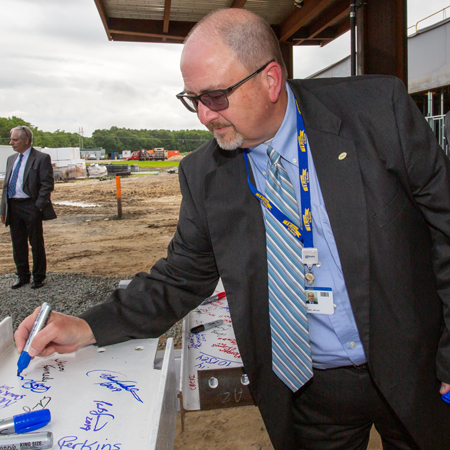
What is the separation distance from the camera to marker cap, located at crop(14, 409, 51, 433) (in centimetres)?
97

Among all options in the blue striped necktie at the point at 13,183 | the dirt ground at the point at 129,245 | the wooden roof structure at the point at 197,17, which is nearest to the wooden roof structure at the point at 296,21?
the wooden roof structure at the point at 197,17

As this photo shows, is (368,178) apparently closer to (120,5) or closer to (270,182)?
(270,182)

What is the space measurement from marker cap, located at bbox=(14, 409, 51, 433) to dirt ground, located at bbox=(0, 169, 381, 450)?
181 centimetres

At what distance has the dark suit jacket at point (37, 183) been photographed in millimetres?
6094

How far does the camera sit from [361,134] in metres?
1.26

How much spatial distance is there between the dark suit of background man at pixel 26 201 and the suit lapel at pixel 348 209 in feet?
18.7

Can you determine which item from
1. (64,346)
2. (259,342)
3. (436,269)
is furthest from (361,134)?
(64,346)

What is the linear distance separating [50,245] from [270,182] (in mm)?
9192

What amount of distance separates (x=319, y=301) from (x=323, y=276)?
80 millimetres
